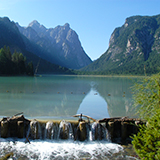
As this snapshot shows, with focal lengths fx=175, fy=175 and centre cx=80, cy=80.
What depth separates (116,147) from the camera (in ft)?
36.2

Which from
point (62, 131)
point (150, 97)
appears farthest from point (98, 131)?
point (150, 97)

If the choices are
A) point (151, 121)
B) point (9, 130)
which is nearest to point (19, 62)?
point (9, 130)

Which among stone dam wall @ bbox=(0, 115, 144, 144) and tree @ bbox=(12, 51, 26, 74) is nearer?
stone dam wall @ bbox=(0, 115, 144, 144)

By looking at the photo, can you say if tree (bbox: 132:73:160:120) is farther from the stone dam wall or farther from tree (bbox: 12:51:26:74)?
tree (bbox: 12:51:26:74)

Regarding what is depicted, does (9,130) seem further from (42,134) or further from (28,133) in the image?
(42,134)

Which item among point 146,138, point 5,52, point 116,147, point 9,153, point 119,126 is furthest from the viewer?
point 5,52

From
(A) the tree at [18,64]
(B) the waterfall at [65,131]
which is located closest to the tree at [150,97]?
(B) the waterfall at [65,131]

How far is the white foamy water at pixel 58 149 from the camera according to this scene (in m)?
9.70

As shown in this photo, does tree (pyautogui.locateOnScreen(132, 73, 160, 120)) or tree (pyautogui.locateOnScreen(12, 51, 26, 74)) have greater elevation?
tree (pyautogui.locateOnScreen(12, 51, 26, 74))

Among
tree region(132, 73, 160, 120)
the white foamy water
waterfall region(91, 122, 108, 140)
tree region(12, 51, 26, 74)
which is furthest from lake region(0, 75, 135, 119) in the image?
tree region(12, 51, 26, 74)

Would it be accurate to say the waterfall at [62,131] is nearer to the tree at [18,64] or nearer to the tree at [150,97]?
the tree at [150,97]

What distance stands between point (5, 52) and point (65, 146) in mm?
100600

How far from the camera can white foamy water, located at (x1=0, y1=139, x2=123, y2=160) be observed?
9703 millimetres

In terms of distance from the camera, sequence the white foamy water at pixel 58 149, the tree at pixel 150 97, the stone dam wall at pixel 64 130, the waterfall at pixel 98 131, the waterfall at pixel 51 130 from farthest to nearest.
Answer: the waterfall at pixel 98 131
the waterfall at pixel 51 130
the stone dam wall at pixel 64 130
the white foamy water at pixel 58 149
the tree at pixel 150 97
